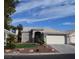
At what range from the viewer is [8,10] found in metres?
2.43

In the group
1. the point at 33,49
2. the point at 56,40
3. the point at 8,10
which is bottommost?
the point at 33,49

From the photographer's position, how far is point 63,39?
9.08 feet

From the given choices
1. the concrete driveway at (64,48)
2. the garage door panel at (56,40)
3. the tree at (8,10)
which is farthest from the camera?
the garage door panel at (56,40)

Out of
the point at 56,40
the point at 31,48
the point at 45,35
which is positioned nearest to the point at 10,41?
the point at 31,48

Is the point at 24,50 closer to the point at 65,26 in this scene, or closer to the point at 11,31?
the point at 11,31

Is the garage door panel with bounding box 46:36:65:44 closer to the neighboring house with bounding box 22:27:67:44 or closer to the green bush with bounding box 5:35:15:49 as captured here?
the neighboring house with bounding box 22:27:67:44

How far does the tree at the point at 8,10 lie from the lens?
2.41 m

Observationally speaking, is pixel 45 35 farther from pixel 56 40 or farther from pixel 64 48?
pixel 64 48

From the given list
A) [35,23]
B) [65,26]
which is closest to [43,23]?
[35,23]

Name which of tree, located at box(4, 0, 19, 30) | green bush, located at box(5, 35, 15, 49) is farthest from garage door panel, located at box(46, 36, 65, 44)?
tree, located at box(4, 0, 19, 30)

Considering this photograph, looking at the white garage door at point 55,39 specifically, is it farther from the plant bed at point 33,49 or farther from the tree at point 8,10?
the tree at point 8,10

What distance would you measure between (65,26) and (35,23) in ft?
1.33

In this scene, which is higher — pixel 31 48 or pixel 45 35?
pixel 45 35

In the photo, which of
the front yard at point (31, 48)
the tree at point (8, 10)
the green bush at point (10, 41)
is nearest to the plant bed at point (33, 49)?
Answer: the front yard at point (31, 48)
